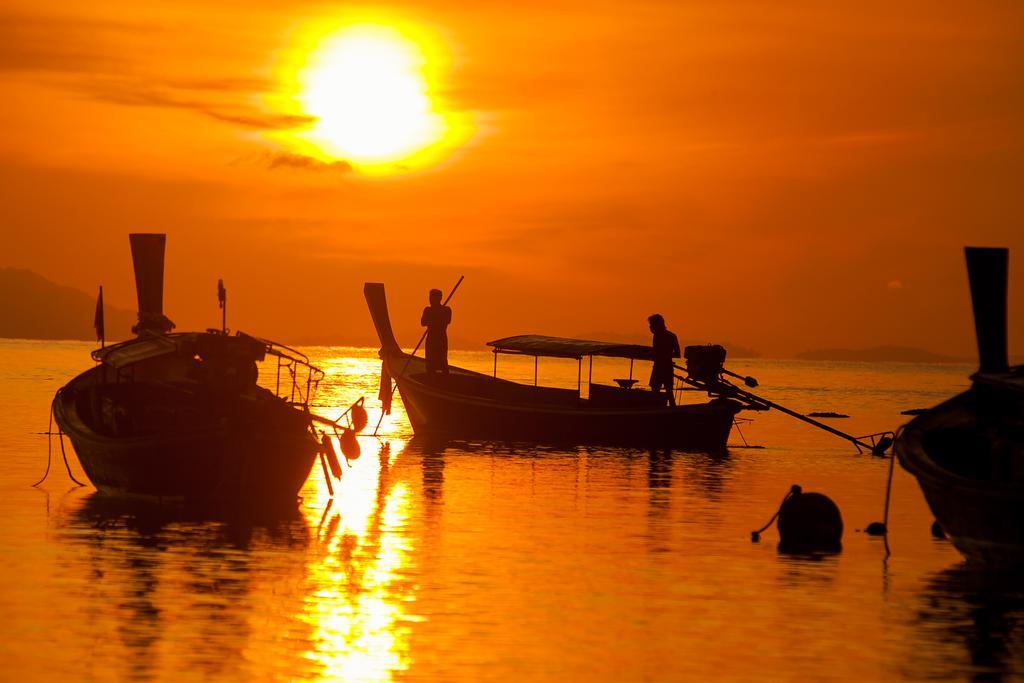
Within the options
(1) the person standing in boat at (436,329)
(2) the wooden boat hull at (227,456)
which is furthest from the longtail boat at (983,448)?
(1) the person standing in boat at (436,329)

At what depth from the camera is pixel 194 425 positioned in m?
24.8

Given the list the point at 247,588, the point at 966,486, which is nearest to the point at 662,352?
the point at 966,486

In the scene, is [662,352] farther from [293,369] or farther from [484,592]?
[484,592]

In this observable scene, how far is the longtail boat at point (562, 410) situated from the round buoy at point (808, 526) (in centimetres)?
1582

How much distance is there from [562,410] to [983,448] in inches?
798

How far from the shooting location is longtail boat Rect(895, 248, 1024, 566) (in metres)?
18.9

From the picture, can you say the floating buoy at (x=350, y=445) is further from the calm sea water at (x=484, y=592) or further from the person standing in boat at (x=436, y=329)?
the person standing in boat at (x=436, y=329)

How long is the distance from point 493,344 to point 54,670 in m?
31.8

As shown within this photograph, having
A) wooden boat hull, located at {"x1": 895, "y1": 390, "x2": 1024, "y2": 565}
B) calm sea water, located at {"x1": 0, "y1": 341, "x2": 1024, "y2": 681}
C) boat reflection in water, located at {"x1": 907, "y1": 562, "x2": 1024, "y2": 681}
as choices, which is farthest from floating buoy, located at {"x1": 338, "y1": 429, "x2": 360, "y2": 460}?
boat reflection in water, located at {"x1": 907, "y1": 562, "x2": 1024, "y2": 681}

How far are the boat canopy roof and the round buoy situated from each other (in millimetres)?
17748

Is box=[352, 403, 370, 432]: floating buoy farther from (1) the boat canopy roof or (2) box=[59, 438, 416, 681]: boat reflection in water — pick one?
(1) the boat canopy roof

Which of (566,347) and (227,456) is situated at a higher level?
(566,347)

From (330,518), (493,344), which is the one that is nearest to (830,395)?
(493,344)

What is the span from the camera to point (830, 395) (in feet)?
382
